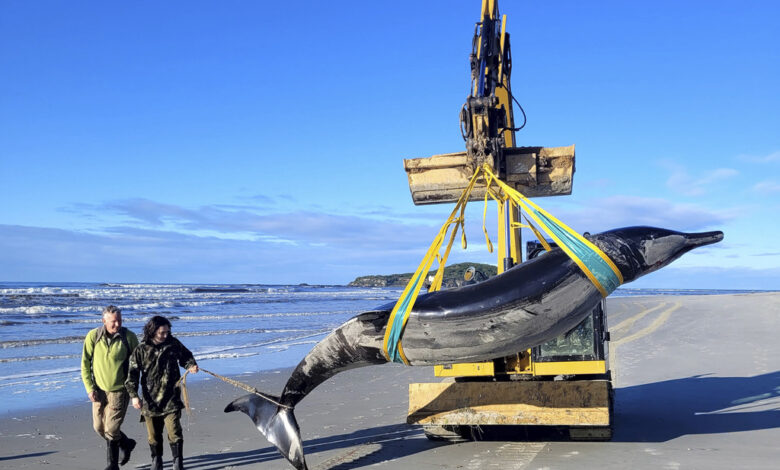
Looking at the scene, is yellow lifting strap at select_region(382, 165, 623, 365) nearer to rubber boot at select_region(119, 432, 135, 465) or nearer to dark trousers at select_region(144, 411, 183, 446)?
dark trousers at select_region(144, 411, 183, 446)

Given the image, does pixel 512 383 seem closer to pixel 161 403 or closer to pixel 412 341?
pixel 412 341

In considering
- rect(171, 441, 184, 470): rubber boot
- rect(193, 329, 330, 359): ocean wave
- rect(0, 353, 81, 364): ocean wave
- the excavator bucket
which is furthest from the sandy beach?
rect(0, 353, 81, 364): ocean wave

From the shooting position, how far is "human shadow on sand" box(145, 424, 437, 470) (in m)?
7.35

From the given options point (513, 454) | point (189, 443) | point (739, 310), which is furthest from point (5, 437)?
point (739, 310)

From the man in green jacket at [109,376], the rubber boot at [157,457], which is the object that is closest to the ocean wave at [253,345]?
the man in green jacket at [109,376]

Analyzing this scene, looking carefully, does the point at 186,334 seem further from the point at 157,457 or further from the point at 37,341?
the point at 157,457

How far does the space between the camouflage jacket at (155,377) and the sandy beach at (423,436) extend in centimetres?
108

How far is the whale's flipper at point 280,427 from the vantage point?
6344 mm

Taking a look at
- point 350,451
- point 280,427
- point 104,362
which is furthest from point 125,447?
point 350,451

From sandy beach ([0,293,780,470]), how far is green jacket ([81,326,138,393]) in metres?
1.13

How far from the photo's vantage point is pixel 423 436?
28.1 feet

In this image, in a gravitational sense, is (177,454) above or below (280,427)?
below

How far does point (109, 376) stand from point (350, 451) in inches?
107

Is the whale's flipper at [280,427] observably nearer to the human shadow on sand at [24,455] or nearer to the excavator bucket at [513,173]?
the excavator bucket at [513,173]
